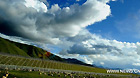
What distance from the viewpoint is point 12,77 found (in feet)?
98.9

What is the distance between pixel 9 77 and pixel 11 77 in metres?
0.54

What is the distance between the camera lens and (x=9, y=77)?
2975cm

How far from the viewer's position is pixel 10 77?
3003 cm

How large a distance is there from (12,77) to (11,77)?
0.83 feet

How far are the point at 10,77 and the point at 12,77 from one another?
402 millimetres

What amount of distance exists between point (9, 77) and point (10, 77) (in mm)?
306

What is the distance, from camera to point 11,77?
30.2 m
